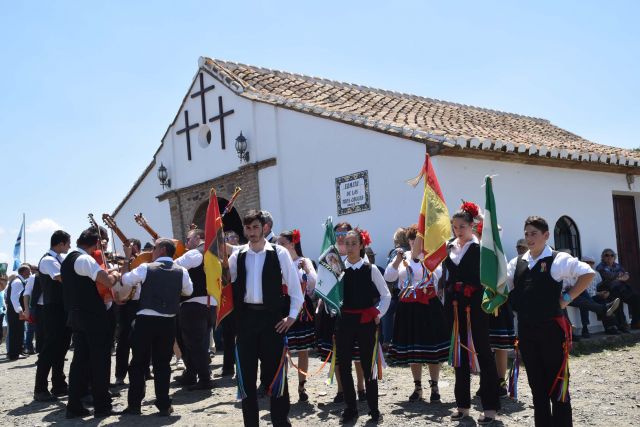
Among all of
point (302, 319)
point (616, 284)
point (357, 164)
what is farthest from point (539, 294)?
point (616, 284)

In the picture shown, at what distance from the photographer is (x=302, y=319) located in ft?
22.9

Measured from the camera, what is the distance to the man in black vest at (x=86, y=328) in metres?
6.37

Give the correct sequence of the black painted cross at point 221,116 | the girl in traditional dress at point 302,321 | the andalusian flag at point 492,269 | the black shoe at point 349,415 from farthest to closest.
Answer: the black painted cross at point 221,116, the girl in traditional dress at point 302,321, the black shoe at point 349,415, the andalusian flag at point 492,269

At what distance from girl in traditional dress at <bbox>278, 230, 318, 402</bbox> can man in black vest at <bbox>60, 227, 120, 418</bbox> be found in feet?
5.77

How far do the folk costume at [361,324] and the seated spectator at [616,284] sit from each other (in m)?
6.96

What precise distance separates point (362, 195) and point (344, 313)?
208 inches

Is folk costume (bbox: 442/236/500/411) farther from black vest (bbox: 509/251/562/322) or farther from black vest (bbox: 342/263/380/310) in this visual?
black vest (bbox: 509/251/562/322)

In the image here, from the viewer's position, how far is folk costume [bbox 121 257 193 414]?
247 inches

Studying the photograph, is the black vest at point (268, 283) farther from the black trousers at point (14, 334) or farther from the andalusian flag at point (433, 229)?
the black trousers at point (14, 334)

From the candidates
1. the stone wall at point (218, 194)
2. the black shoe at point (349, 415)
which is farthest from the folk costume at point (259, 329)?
the stone wall at point (218, 194)

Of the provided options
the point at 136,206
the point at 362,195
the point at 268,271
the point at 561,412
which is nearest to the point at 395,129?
the point at 362,195

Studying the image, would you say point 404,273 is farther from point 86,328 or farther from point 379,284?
point 86,328

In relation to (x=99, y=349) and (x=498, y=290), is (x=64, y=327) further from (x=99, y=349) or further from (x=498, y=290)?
(x=498, y=290)

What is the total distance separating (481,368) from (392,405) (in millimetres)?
1227
